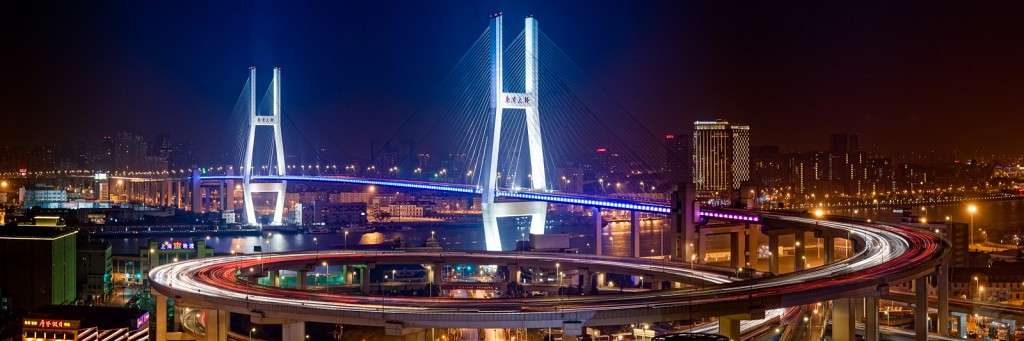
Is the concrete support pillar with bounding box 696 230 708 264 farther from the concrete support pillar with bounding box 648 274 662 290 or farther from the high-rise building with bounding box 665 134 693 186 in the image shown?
the high-rise building with bounding box 665 134 693 186

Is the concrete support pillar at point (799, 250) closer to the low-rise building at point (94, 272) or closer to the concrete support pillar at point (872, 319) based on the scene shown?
the concrete support pillar at point (872, 319)

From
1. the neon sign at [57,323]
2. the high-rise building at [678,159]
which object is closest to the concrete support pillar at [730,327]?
the neon sign at [57,323]

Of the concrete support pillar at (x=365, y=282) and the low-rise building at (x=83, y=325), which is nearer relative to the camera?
the low-rise building at (x=83, y=325)

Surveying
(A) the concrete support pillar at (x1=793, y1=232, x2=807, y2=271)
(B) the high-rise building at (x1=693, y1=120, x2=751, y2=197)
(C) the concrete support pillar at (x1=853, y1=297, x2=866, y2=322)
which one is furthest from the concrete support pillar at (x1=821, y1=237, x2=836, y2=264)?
(B) the high-rise building at (x1=693, y1=120, x2=751, y2=197)

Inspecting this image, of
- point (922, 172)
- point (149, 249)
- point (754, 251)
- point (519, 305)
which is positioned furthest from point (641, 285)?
point (922, 172)

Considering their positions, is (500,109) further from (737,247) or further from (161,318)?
(161,318)

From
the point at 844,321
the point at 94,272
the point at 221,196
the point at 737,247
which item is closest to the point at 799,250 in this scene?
the point at 737,247

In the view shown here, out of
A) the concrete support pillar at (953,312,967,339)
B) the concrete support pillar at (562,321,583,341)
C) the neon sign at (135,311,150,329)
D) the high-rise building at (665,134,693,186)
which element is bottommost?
the concrete support pillar at (953,312,967,339)
